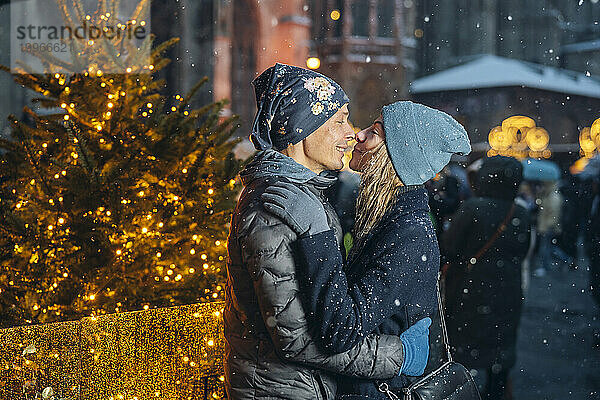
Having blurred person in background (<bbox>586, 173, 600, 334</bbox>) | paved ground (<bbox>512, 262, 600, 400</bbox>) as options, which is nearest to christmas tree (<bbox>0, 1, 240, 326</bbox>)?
paved ground (<bbox>512, 262, 600, 400</bbox>)

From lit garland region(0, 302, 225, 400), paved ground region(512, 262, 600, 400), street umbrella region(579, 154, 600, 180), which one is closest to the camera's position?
lit garland region(0, 302, 225, 400)

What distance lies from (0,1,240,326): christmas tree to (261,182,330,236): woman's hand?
4.95ft

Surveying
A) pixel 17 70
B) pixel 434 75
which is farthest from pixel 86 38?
pixel 434 75

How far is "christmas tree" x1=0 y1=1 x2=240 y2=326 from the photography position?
329 cm

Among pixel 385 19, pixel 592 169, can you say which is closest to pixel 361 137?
pixel 592 169

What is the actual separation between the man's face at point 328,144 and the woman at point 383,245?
163 millimetres

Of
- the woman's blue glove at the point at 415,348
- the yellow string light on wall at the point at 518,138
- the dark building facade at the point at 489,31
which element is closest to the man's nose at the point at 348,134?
the woman's blue glove at the point at 415,348

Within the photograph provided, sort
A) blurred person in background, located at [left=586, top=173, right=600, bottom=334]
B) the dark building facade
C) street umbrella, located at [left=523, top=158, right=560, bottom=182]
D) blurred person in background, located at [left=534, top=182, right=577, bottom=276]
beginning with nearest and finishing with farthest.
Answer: blurred person in background, located at [left=586, top=173, right=600, bottom=334], blurred person in background, located at [left=534, top=182, right=577, bottom=276], street umbrella, located at [left=523, top=158, right=560, bottom=182], the dark building facade

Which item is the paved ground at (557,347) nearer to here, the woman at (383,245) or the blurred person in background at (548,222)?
the blurred person in background at (548,222)

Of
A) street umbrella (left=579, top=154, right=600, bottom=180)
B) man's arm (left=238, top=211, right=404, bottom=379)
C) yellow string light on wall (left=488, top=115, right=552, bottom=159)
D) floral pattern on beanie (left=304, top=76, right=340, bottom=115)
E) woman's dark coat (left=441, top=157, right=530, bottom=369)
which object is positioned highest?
floral pattern on beanie (left=304, top=76, right=340, bottom=115)

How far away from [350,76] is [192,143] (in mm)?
Result: 26950

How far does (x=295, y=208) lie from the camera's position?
1.95m

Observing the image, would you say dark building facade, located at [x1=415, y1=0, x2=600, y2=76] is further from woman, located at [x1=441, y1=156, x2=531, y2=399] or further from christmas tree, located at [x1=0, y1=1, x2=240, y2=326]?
christmas tree, located at [x1=0, y1=1, x2=240, y2=326]

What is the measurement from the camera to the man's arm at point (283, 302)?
1.94 metres
